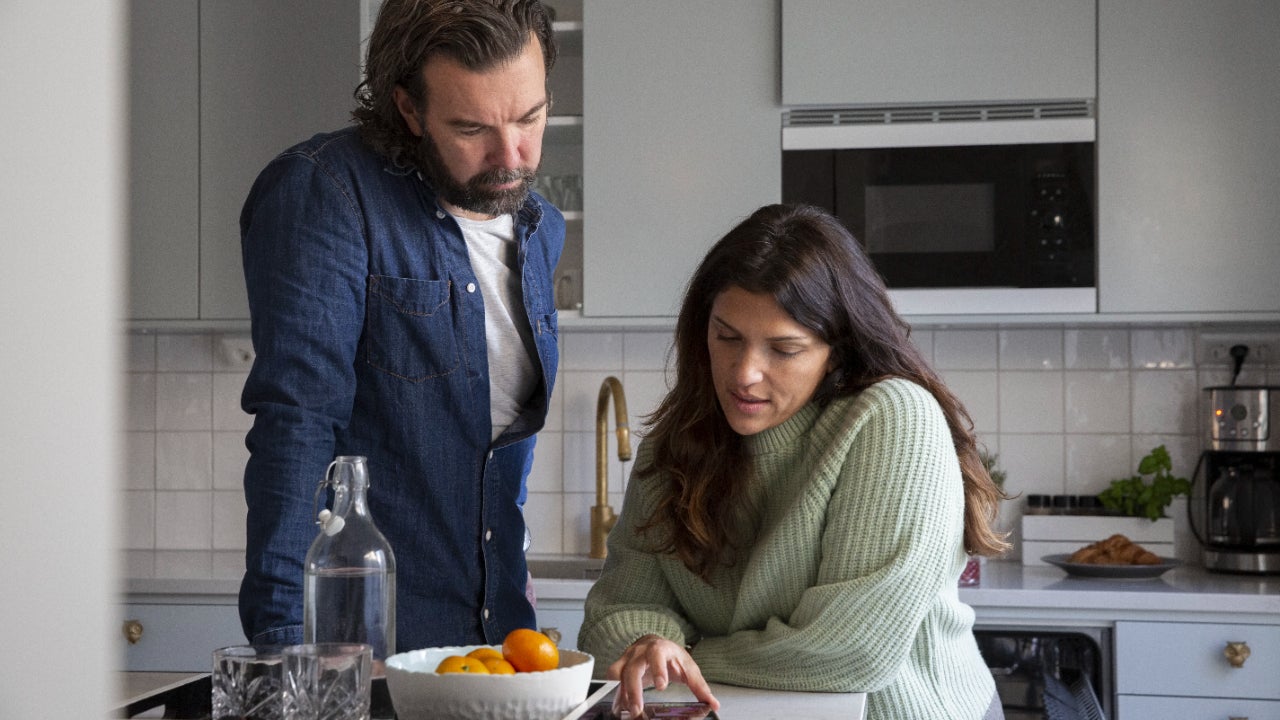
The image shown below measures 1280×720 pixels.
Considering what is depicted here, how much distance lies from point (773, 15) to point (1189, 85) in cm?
92

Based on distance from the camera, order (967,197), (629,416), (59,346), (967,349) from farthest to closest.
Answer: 1. (629,416)
2. (967,349)
3. (967,197)
4. (59,346)

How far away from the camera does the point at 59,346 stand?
0.23m

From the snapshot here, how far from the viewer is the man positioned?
139 cm

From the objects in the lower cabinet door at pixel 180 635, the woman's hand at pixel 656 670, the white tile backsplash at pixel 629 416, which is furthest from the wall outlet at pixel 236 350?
the woman's hand at pixel 656 670

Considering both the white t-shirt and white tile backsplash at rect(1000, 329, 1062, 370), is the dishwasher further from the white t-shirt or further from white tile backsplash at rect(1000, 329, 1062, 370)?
the white t-shirt

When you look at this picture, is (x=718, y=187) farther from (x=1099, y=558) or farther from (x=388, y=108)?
(x=388, y=108)

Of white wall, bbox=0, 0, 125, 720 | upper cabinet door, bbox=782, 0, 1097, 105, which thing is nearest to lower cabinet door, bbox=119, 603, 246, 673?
upper cabinet door, bbox=782, 0, 1097, 105

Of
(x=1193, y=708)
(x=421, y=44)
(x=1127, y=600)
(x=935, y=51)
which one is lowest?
(x=1193, y=708)

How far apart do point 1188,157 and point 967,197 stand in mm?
479

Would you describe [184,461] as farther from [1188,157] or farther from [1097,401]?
[1188,157]

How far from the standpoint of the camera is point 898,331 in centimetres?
165

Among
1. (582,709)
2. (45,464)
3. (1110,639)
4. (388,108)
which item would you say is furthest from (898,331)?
(45,464)

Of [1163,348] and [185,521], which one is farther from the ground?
[1163,348]

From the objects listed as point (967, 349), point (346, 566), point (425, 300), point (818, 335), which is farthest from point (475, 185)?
point (967, 349)
